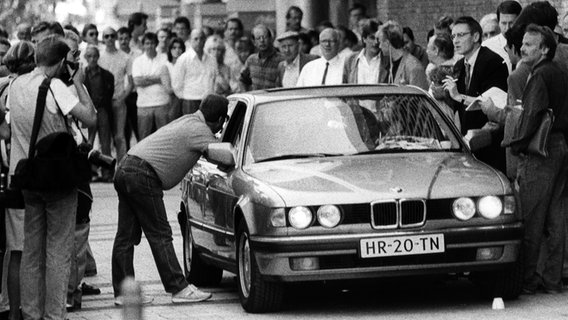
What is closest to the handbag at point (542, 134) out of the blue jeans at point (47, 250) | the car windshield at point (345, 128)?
the car windshield at point (345, 128)

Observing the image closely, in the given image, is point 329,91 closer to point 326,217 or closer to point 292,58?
point 326,217

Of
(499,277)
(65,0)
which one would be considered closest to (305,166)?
(499,277)

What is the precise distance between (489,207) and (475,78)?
8.26 feet

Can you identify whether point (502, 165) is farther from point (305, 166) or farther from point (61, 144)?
point (61, 144)

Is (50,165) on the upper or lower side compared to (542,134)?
upper

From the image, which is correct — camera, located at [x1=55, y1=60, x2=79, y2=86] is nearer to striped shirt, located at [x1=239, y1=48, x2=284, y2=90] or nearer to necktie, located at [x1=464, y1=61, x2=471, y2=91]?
necktie, located at [x1=464, y1=61, x2=471, y2=91]

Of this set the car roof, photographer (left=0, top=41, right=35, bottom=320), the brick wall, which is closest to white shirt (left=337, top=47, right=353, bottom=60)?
the brick wall

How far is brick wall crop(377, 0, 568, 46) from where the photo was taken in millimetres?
23500

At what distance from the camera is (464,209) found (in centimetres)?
1164

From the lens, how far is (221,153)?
1234cm

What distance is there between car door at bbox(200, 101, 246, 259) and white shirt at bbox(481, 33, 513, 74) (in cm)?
250

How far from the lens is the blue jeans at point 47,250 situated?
11.1 meters

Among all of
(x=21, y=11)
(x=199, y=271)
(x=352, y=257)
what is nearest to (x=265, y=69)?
(x=199, y=271)

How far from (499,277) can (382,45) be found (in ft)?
20.2
